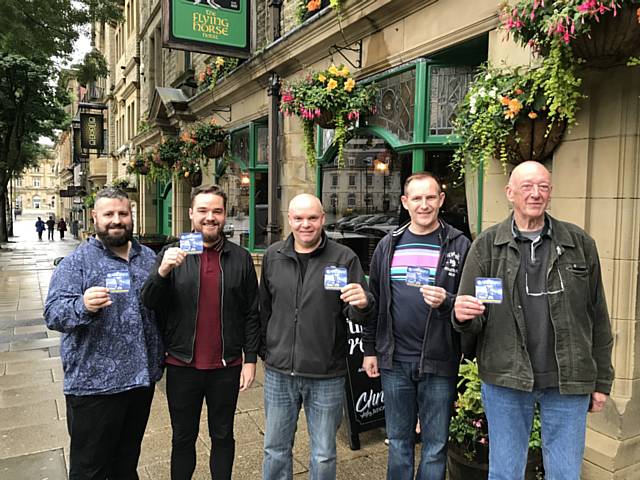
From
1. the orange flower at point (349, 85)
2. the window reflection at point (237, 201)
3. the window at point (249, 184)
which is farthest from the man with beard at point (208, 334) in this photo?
the window reflection at point (237, 201)

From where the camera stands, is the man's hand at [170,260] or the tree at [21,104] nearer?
the man's hand at [170,260]

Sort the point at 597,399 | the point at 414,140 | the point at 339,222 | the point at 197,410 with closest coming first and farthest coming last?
the point at 597,399 < the point at 197,410 < the point at 414,140 < the point at 339,222

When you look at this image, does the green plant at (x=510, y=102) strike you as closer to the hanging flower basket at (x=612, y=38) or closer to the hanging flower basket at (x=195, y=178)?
the hanging flower basket at (x=612, y=38)

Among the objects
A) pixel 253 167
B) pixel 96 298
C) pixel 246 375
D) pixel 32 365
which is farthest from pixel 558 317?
pixel 253 167

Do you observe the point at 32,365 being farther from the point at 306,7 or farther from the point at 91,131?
the point at 91,131

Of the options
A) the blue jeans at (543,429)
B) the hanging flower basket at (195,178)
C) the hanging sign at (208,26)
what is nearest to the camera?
the blue jeans at (543,429)

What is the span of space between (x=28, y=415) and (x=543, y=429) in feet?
15.1

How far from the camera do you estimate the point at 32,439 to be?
4258 mm

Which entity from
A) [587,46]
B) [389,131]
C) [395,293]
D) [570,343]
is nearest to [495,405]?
[570,343]

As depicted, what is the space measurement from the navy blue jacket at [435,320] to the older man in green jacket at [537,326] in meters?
0.23

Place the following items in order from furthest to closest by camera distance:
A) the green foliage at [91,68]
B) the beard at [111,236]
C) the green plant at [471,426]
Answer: the green foliage at [91,68] < the green plant at [471,426] < the beard at [111,236]

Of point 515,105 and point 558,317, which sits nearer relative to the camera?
point 558,317

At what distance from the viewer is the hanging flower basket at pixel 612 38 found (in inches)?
104

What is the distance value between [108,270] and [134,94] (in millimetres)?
19727
